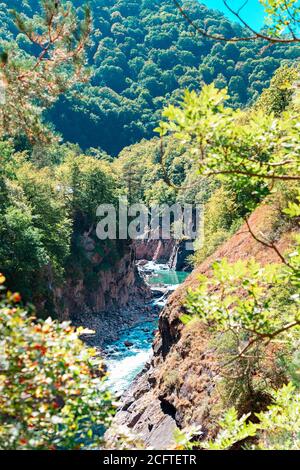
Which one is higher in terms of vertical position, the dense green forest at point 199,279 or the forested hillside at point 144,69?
the forested hillside at point 144,69

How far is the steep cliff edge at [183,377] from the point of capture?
12.0 metres

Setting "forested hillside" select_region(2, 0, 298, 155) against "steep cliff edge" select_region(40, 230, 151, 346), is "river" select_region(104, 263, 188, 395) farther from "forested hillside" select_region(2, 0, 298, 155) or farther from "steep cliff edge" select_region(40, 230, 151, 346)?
"forested hillside" select_region(2, 0, 298, 155)

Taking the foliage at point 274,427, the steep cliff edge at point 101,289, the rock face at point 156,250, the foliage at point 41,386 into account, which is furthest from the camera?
the rock face at point 156,250

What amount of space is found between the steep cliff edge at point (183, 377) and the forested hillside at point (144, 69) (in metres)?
101

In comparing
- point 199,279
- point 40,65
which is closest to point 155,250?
point 40,65

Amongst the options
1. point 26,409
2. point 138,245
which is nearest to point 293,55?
point 138,245

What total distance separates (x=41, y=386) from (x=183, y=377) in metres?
10.3

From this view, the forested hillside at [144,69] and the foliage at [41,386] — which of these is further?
the forested hillside at [144,69]

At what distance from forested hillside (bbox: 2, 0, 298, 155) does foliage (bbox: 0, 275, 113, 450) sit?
112568mm

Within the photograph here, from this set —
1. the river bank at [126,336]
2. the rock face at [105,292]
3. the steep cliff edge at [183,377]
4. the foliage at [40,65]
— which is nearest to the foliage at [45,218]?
the rock face at [105,292]

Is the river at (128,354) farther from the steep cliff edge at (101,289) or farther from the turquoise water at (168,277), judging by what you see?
the turquoise water at (168,277)

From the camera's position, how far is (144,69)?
137 m

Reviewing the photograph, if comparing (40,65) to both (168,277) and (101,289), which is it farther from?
(168,277)

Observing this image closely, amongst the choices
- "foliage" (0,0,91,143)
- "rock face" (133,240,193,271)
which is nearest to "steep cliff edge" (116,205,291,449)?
"foliage" (0,0,91,143)
